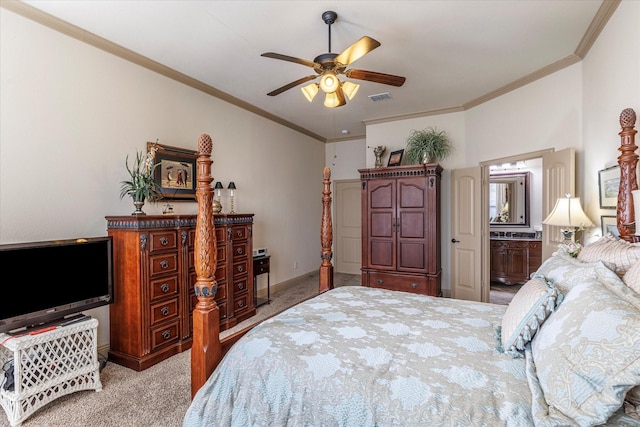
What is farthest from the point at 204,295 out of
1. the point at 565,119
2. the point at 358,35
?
the point at 565,119

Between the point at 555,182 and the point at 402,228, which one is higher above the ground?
the point at 555,182

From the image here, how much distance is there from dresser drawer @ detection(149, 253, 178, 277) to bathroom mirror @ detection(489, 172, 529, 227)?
5.43 m

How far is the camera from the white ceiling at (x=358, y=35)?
2.43 m

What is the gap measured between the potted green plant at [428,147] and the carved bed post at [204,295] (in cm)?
368

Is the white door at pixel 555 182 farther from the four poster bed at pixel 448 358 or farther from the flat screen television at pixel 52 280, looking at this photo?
the flat screen television at pixel 52 280

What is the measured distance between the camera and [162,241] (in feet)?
9.46

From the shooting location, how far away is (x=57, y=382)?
2223 millimetres

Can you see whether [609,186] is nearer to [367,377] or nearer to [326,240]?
[326,240]

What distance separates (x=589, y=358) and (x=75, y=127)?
144 inches

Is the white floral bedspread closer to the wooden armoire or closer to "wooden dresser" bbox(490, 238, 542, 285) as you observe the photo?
the wooden armoire

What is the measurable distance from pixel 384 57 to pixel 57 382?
3.91 m

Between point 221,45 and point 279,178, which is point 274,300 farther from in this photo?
point 221,45

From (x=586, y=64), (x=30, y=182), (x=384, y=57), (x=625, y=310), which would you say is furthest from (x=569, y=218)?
(x=30, y=182)

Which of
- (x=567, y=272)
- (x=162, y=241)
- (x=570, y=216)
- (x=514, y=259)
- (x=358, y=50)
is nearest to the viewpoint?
(x=567, y=272)
